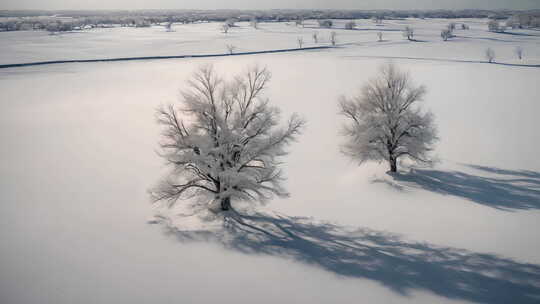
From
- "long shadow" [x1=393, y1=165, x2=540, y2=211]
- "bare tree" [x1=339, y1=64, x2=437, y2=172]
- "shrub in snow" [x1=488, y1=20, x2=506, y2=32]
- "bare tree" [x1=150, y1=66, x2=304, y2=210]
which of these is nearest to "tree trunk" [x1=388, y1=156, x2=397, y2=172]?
"bare tree" [x1=339, y1=64, x2=437, y2=172]

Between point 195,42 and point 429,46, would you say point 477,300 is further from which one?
point 195,42

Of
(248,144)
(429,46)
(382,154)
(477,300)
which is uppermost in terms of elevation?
(429,46)

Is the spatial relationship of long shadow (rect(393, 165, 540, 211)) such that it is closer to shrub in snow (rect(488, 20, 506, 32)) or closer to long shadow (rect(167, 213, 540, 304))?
long shadow (rect(167, 213, 540, 304))

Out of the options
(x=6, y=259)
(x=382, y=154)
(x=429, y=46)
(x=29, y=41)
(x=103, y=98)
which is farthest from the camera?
(x=29, y=41)

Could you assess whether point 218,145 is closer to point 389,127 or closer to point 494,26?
point 389,127

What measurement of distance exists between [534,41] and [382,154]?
9771 cm

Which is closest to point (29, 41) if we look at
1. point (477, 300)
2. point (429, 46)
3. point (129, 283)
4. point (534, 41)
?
point (429, 46)

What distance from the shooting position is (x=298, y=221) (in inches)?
612

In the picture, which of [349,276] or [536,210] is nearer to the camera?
[349,276]

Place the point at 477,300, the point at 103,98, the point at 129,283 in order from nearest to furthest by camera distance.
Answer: the point at 477,300, the point at 129,283, the point at 103,98

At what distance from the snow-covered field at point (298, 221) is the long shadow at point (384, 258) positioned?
0.19 ft

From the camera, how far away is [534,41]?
9188 centimetres

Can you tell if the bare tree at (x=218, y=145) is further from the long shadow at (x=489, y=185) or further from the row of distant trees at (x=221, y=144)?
the long shadow at (x=489, y=185)

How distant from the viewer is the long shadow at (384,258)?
36.1 ft
